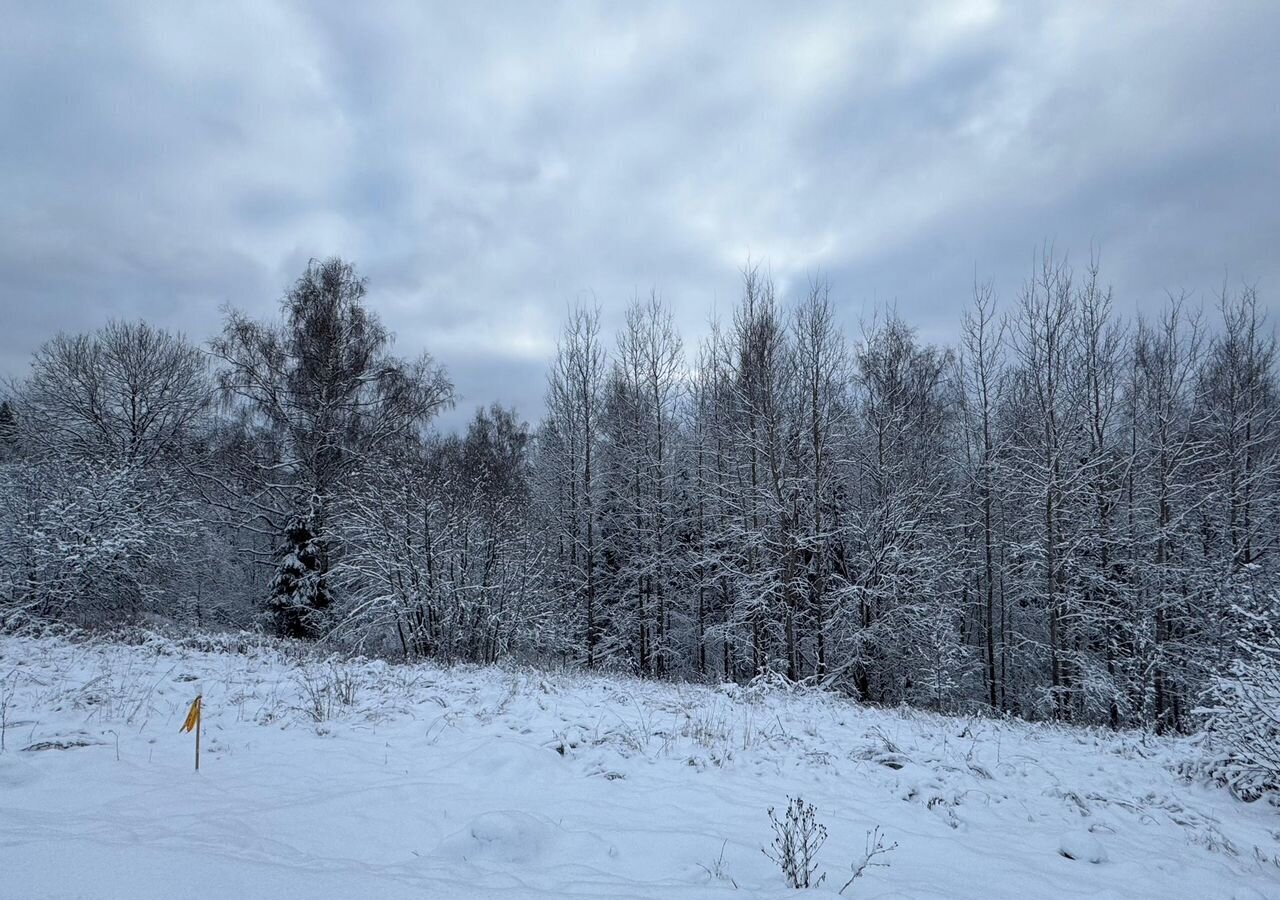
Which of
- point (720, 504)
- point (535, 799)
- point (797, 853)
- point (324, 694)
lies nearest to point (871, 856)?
point (797, 853)

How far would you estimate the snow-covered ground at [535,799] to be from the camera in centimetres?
378

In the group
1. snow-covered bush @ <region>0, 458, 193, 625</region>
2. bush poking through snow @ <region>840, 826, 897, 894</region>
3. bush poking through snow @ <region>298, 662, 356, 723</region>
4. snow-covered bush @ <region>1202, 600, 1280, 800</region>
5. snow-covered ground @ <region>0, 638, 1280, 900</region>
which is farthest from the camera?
snow-covered bush @ <region>0, 458, 193, 625</region>

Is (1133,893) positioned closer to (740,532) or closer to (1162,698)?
(740,532)

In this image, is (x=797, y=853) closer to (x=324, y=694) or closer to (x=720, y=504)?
(x=324, y=694)

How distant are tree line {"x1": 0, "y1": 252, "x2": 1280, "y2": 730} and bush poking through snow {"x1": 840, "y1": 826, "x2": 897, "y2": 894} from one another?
9.29m

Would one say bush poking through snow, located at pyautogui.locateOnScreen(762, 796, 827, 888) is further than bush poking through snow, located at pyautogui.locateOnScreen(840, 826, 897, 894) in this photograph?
No

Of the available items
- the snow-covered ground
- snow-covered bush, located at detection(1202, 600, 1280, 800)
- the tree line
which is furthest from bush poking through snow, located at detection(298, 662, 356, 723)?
snow-covered bush, located at detection(1202, 600, 1280, 800)

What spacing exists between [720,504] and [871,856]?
55.0 ft

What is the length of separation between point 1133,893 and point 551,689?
23.7 feet

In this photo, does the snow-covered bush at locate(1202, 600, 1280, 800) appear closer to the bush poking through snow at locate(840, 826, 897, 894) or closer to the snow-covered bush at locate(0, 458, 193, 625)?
the bush poking through snow at locate(840, 826, 897, 894)

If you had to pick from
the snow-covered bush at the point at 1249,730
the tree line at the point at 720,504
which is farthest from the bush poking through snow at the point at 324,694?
the snow-covered bush at the point at 1249,730

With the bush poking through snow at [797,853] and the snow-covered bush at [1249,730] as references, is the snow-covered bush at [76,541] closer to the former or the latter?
the bush poking through snow at [797,853]

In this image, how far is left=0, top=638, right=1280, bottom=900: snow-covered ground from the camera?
3.78m

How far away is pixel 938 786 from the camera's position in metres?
6.14
